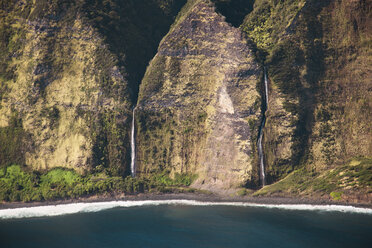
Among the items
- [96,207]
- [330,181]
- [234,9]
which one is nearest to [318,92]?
[330,181]

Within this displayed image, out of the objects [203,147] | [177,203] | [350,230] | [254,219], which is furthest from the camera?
[203,147]

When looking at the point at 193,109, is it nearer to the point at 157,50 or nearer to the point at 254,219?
the point at 157,50

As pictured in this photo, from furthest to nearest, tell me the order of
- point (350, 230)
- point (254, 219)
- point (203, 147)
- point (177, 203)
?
point (203, 147) < point (177, 203) < point (254, 219) < point (350, 230)

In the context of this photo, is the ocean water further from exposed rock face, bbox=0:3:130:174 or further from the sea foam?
exposed rock face, bbox=0:3:130:174

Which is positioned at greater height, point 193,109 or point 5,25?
point 5,25

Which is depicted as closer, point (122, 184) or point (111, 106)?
point (122, 184)

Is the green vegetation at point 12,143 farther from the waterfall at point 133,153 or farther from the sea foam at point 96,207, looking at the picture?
the waterfall at point 133,153

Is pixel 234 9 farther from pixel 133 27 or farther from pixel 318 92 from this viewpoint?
pixel 318 92

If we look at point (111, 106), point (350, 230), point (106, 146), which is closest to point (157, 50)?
point (111, 106)
